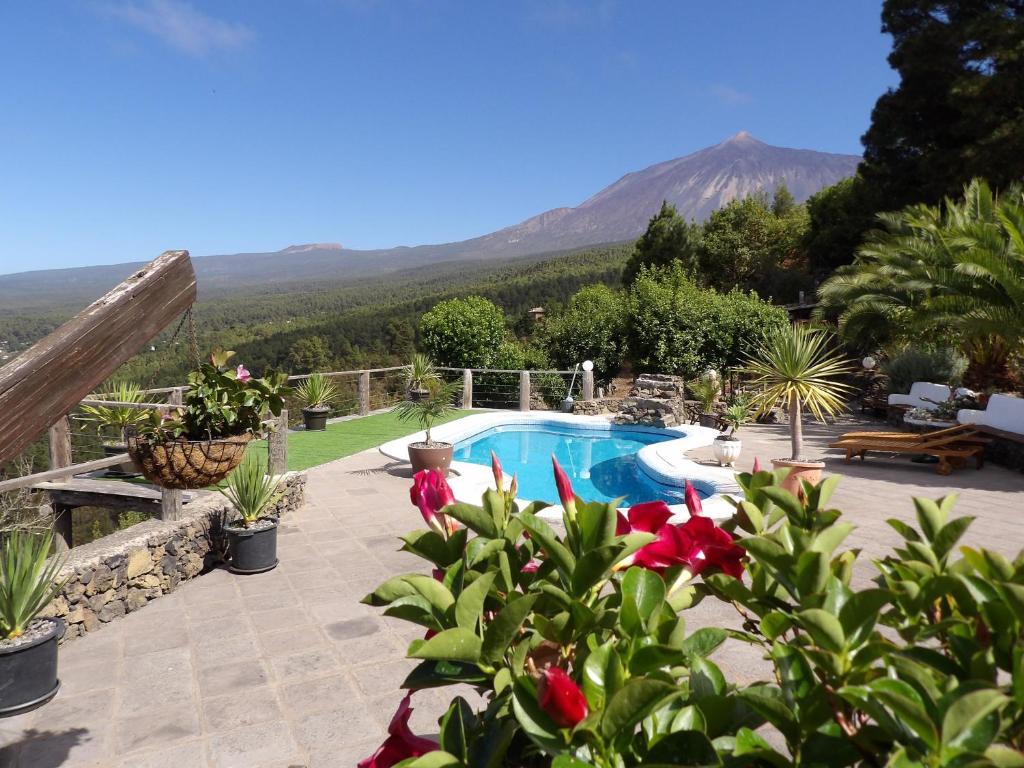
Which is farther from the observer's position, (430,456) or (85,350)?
(430,456)

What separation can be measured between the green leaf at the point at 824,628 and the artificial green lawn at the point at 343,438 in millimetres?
8428

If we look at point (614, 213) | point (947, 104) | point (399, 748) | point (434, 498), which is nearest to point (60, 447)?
point (434, 498)

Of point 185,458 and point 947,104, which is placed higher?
point 947,104

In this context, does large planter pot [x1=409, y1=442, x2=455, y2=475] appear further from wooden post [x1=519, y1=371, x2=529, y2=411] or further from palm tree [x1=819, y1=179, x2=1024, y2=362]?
palm tree [x1=819, y1=179, x2=1024, y2=362]

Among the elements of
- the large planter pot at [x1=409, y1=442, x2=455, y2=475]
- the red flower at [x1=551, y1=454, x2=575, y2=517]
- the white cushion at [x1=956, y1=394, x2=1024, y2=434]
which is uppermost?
the red flower at [x1=551, y1=454, x2=575, y2=517]

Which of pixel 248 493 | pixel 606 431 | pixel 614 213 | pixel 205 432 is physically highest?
pixel 614 213

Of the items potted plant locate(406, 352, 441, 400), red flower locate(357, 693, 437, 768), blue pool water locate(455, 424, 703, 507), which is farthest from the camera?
potted plant locate(406, 352, 441, 400)

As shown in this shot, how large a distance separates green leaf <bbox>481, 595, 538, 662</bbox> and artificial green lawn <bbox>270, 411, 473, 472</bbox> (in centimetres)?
826

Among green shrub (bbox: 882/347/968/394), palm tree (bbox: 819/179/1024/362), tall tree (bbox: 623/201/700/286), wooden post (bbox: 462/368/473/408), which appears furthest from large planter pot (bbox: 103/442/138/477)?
tall tree (bbox: 623/201/700/286)

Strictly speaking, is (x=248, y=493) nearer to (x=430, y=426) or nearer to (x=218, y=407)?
(x=218, y=407)

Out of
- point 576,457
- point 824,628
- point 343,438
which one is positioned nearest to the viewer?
point 824,628

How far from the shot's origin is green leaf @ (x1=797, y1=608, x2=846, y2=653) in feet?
2.12

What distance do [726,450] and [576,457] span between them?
10.8 feet

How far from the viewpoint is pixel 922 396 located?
11.3m
